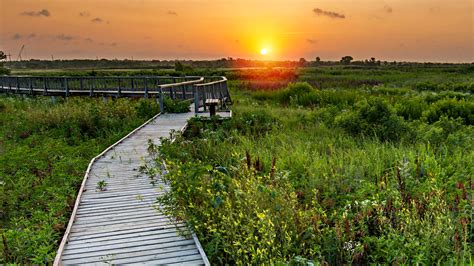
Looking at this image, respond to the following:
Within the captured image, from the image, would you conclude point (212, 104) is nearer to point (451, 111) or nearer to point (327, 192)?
point (327, 192)

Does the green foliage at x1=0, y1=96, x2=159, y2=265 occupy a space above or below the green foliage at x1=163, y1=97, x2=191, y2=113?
below

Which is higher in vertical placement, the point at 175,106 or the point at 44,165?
the point at 175,106

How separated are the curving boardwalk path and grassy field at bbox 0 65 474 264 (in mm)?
236

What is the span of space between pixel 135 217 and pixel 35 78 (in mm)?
24977

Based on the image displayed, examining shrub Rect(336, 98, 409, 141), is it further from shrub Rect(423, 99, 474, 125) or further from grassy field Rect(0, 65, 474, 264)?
shrub Rect(423, 99, 474, 125)

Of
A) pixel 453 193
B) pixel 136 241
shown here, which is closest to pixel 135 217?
pixel 136 241

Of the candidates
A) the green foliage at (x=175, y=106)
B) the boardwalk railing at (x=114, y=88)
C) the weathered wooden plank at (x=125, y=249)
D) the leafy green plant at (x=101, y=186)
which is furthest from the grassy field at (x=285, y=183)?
the boardwalk railing at (x=114, y=88)

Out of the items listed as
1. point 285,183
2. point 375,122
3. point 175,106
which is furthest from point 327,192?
point 175,106

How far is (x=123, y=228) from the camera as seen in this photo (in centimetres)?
533

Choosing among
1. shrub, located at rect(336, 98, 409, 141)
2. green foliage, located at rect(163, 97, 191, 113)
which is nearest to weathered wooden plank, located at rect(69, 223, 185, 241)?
shrub, located at rect(336, 98, 409, 141)

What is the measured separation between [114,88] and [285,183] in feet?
66.2

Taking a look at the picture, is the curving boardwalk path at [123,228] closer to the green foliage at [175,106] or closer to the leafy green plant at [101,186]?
the leafy green plant at [101,186]

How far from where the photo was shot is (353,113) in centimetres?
1221

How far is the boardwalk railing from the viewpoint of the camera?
18.4 meters
